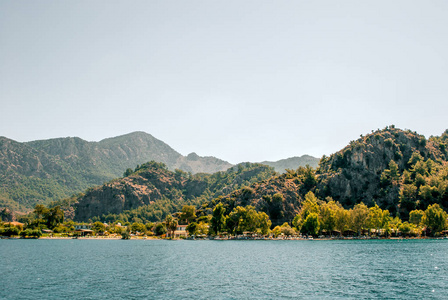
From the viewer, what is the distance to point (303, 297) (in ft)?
170

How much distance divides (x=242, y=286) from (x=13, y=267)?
183 feet

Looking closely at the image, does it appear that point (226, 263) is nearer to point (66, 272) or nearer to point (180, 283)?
point (180, 283)

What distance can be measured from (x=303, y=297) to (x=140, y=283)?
2863cm

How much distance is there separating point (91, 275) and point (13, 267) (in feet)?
80.8

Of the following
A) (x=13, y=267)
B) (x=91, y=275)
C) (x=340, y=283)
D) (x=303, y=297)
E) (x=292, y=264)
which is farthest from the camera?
(x=292, y=264)

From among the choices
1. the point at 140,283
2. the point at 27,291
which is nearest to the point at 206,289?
the point at 140,283

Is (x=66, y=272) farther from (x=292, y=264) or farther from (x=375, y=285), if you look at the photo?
(x=375, y=285)

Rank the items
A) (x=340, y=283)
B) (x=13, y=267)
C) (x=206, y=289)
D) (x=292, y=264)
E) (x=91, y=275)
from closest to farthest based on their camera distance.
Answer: (x=206, y=289)
(x=340, y=283)
(x=91, y=275)
(x=13, y=267)
(x=292, y=264)

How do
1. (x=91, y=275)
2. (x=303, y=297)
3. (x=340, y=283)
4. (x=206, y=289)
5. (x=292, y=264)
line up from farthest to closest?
1. (x=292, y=264)
2. (x=91, y=275)
3. (x=340, y=283)
4. (x=206, y=289)
5. (x=303, y=297)

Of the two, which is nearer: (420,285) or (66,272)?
(420,285)

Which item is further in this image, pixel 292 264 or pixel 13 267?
pixel 292 264

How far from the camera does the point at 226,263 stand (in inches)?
3622

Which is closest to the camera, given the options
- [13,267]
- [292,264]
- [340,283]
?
[340,283]

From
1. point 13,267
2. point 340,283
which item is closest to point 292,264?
point 340,283
